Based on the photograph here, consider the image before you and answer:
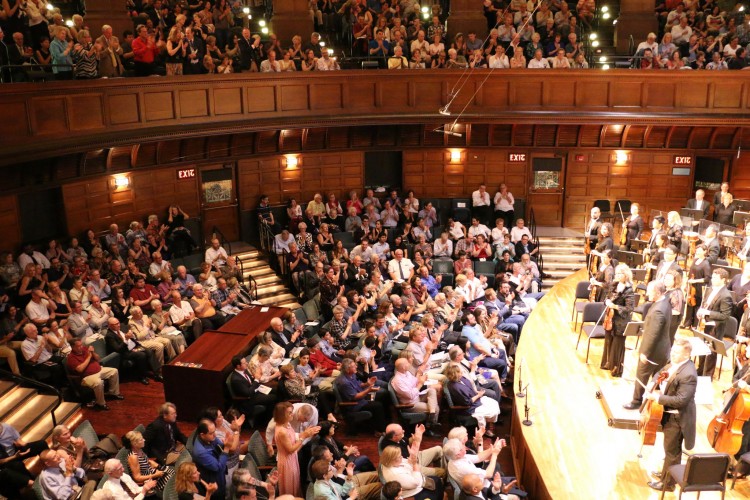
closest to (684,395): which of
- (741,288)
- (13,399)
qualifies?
(741,288)

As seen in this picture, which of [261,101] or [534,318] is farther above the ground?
[261,101]

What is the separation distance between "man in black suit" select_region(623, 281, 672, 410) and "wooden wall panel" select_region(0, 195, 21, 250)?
9653 millimetres

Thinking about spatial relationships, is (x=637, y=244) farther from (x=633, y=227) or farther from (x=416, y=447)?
(x=416, y=447)

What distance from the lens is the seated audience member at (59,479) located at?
22.1ft

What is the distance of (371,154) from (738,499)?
11.6m

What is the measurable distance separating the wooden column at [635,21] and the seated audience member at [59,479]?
1460cm

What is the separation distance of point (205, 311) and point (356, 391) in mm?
3564

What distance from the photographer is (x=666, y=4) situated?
56.2 ft

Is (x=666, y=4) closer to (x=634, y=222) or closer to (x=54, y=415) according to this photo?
(x=634, y=222)

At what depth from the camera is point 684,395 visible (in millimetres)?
6398

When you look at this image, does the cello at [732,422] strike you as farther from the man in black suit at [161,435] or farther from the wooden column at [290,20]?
the wooden column at [290,20]

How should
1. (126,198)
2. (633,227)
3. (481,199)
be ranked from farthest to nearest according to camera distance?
(481,199), (126,198), (633,227)

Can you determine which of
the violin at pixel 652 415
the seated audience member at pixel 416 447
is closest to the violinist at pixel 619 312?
the violin at pixel 652 415

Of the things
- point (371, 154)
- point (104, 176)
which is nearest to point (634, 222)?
point (371, 154)
